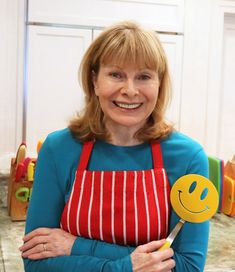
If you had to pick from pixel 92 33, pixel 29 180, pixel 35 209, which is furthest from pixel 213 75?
pixel 35 209

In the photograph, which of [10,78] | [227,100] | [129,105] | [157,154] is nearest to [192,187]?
→ [157,154]

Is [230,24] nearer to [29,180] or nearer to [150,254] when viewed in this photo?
[29,180]

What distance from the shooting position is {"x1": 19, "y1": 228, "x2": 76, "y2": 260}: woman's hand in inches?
31.7

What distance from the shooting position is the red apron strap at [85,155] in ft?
2.76

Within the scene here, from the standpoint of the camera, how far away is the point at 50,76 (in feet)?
6.33

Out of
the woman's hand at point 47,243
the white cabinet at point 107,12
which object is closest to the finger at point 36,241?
the woman's hand at point 47,243

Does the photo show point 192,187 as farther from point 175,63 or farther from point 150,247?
point 175,63

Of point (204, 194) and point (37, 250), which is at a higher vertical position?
point (204, 194)

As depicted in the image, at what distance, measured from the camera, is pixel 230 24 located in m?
2.24

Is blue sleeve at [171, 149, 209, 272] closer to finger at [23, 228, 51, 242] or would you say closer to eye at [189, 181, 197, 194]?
eye at [189, 181, 197, 194]

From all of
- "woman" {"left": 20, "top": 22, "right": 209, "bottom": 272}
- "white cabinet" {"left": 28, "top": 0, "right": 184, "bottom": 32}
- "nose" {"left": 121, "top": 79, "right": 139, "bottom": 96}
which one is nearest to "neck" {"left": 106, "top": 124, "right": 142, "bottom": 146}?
"woman" {"left": 20, "top": 22, "right": 209, "bottom": 272}

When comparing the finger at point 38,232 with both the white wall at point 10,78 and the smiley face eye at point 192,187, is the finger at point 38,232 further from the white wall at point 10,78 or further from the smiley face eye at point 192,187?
the white wall at point 10,78

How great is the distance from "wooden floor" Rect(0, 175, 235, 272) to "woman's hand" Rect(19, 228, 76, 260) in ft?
0.83

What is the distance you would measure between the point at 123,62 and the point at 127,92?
0.20 ft
